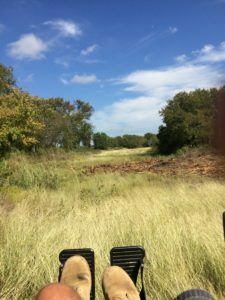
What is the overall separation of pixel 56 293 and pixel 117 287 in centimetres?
68

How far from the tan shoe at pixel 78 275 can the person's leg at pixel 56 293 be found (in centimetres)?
63

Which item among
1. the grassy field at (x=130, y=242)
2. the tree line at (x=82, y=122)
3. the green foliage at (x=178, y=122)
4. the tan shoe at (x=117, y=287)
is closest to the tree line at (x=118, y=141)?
the tree line at (x=82, y=122)

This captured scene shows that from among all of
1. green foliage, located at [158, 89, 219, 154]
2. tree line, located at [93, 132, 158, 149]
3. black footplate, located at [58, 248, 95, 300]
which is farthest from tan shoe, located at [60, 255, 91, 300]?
tree line, located at [93, 132, 158, 149]

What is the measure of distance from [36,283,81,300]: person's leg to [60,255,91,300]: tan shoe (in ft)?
2.07

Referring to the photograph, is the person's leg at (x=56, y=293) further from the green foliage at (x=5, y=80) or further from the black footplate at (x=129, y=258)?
the green foliage at (x=5, y=80)

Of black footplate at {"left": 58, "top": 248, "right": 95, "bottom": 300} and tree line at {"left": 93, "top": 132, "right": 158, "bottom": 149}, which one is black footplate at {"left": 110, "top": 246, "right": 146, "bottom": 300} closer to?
black footplate at {"left": 58, "top": 248, "right": 95, "bottom": 300}

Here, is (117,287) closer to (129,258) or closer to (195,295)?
(195,295)

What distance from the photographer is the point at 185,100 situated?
110 feet

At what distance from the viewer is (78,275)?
274cm

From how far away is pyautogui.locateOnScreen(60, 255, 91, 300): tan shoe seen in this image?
261 centimetres

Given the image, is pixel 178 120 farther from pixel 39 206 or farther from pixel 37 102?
pixel 39 206

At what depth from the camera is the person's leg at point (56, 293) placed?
6.12 ft

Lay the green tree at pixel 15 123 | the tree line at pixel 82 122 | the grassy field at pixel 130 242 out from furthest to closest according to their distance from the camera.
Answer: the green tree at pixel 15 123 < the grassy field at pixel 130 242 < the tree line at pixel 82 122

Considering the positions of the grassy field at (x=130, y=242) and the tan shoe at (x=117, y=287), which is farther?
the grassy field at (x=130, y=242)
